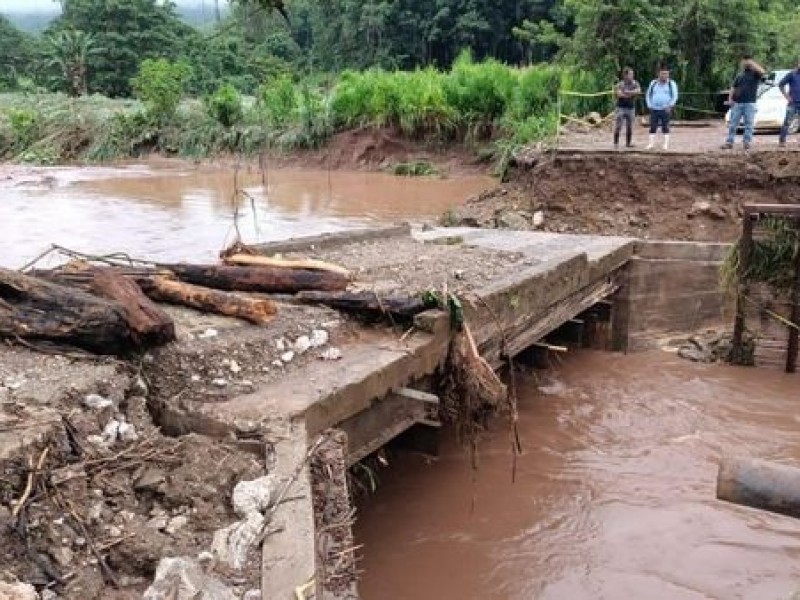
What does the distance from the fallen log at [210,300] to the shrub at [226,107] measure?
26.6 meters

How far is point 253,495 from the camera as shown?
387 cm

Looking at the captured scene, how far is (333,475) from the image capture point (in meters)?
4.45

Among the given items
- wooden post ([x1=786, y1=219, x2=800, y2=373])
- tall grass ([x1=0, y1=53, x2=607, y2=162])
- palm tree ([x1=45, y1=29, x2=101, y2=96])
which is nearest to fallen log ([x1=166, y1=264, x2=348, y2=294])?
wooden post ([x1=786, y1=219, x2=800, y2=373])

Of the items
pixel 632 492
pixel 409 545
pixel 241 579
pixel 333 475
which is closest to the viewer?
pixel 241 579

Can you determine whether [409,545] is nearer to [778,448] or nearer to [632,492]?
[632,492]

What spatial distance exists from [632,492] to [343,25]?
47.1 m

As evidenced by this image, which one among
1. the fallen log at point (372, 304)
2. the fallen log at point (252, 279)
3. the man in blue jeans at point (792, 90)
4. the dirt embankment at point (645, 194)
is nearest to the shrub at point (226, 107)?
the dirt embankment at point (645, 194)

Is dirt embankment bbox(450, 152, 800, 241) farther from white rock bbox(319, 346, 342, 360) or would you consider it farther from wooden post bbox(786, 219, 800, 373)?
white rock bbox(319, 346, 342, 360)

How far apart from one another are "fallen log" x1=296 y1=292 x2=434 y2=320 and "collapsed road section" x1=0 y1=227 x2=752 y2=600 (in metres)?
0.02

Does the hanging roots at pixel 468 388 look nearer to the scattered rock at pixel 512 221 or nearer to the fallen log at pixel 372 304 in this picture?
the fallen log at pixel 372 304

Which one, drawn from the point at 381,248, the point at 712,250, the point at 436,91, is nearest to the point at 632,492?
the point at 381,248

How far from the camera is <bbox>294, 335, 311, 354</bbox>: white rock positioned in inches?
225

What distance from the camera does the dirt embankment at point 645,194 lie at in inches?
509

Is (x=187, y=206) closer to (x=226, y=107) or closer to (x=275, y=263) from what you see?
(x=226, y=107)
